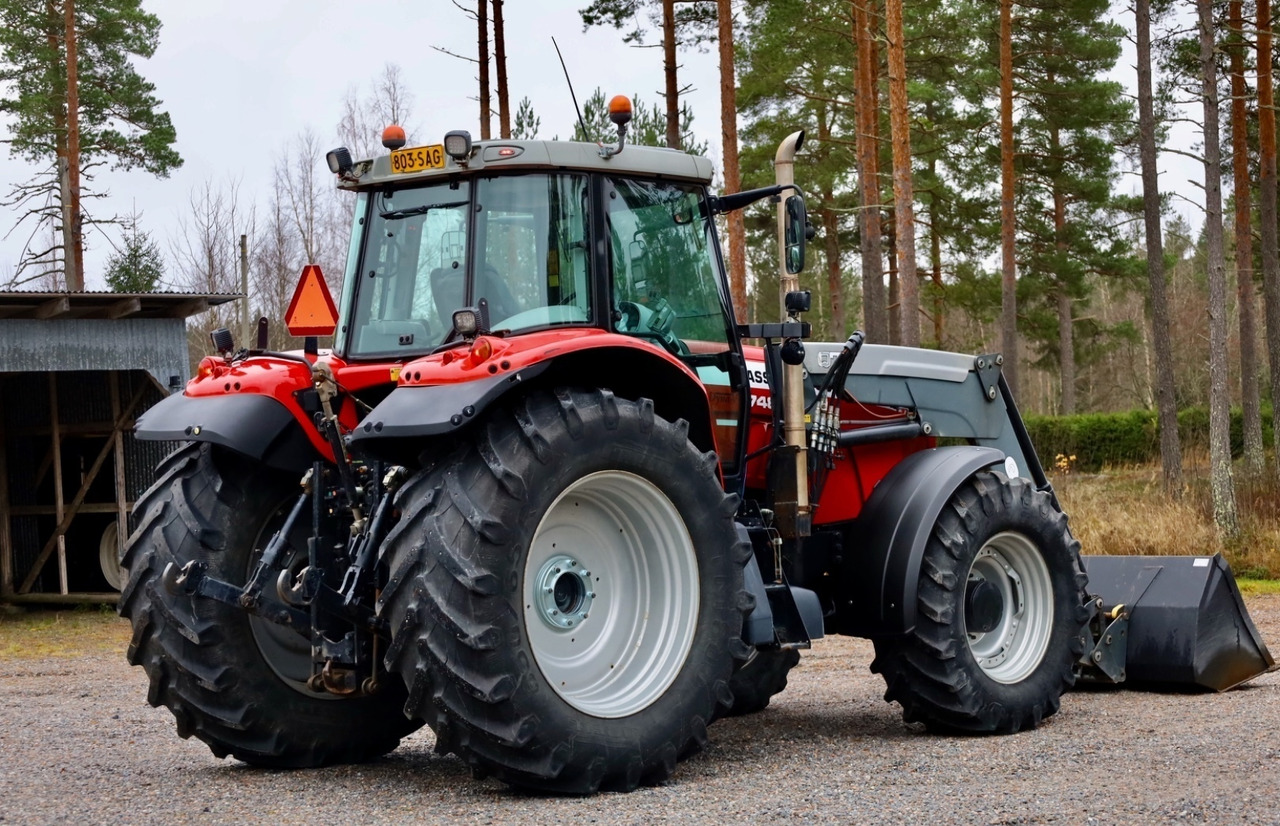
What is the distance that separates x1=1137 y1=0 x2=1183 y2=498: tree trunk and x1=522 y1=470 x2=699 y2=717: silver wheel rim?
55.6ft

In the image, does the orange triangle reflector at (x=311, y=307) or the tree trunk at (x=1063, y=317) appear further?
the tree trunk at (x=1063, y=317)

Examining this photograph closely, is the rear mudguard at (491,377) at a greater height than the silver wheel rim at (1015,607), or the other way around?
the rear mudguard at (491,377)

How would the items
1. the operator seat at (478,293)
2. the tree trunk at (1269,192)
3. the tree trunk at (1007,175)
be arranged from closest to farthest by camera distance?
the operator seat at (478,293), the tree trunk at (1269,192), the tree trunk at (1007,175)

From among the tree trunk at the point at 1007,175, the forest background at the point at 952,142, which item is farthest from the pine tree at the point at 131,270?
the tree trunk at the point at 1007,175

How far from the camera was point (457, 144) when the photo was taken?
5.79 meters

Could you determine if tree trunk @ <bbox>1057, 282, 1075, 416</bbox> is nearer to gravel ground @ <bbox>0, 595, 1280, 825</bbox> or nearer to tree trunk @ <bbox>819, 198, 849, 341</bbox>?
tree trunk @ <bbox>819, 198, 849, 341</bbox>

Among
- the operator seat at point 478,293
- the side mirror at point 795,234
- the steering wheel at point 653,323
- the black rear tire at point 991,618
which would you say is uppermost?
the side mirror at point 795,234

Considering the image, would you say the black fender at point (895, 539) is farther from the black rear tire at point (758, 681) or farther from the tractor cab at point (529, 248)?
the tractor cab at point (529, 248)

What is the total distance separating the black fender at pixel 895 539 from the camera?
6738 mm

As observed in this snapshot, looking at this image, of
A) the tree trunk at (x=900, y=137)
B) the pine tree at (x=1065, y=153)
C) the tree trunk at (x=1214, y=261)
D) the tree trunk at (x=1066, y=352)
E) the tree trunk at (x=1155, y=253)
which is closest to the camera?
the tree trunk at (x=900, y=137)

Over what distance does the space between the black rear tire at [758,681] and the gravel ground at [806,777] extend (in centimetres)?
12

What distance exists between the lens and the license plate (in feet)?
19.9

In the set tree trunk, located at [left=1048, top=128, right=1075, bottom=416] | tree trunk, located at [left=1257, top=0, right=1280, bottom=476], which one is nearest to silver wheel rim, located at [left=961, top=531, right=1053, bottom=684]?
tree trunk, located at [left=1257, top=0, right=1280, bottom=476]

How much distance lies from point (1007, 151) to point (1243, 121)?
4.19 meters
